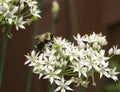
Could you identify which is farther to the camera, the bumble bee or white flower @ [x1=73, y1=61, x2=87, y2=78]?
the bumble bee

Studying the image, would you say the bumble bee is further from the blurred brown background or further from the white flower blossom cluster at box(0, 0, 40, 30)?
the blurred brown background

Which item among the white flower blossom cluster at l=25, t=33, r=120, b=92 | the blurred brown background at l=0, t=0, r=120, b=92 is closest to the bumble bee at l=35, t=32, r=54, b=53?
the white flower blossom cluster at l=25, t=33, r=120, b=92

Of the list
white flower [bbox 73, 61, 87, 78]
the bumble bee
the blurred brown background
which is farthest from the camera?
the blurred brown background

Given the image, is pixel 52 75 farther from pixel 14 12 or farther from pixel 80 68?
pixel 14 12

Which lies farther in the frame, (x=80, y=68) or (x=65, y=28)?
(x=65, y=28)

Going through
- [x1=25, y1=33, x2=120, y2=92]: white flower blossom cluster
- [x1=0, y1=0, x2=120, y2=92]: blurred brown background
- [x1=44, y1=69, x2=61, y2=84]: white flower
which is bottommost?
[x1=44, y1=69, x2=61, y2=84]: white flower

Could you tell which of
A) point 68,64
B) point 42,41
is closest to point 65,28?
point 42,41

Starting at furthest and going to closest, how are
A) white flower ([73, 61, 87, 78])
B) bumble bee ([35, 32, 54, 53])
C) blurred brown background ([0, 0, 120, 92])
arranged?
blurred brown background ([0, 0, 120, 92]) < bumble bee ([35, 32, 54, 53]) < white flower ([73, 61, 87, 78])

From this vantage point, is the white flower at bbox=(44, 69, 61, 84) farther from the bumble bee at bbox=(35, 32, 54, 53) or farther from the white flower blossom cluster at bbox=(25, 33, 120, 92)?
the bumble bee at bbox=(35, 32, 54, 53)

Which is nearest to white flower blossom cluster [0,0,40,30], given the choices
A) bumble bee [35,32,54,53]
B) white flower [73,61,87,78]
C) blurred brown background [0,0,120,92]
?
bumble bee [35,32,54,53]

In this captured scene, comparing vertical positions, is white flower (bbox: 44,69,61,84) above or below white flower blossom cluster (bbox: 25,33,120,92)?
below

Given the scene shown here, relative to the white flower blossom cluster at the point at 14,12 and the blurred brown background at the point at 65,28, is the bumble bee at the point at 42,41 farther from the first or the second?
the blurred brown background at the point at 65,28
